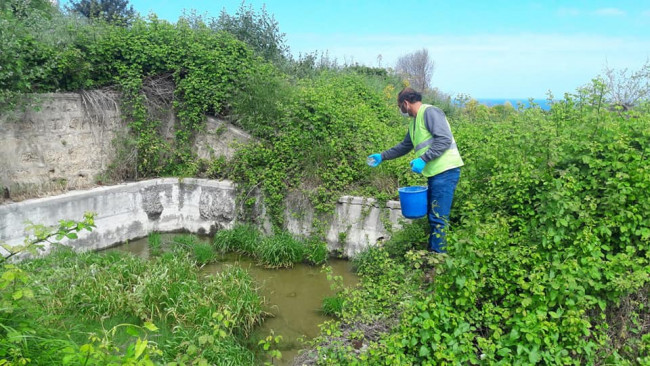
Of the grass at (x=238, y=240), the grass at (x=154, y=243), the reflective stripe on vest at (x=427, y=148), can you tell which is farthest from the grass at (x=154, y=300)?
the reflective stripe on vest at (x=427, y=148)

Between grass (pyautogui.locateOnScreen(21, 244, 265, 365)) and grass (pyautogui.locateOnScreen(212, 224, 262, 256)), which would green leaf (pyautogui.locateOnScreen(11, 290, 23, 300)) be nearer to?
grass (pyautogui.locateOnScreen(21, 244, 265, 365))

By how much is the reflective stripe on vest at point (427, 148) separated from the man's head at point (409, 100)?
88 millimetres

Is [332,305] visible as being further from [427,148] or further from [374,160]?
[427,148]

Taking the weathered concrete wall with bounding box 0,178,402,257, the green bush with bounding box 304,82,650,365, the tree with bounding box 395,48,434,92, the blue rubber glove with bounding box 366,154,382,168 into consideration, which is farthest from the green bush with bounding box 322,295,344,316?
the tree with bounding box 395,48,434,92

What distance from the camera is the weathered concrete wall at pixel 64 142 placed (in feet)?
23.8

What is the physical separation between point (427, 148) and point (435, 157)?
0.23 meters

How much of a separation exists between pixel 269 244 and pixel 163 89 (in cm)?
Result: 419

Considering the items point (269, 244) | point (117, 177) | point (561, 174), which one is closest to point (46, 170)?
point (117, 177)

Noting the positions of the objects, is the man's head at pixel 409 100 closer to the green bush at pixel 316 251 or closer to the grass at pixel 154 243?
the green bush at pixel 316 251

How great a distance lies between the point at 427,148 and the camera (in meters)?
5.18

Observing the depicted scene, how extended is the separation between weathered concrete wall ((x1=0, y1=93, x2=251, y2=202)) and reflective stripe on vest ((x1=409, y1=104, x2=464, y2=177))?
4.10 meters

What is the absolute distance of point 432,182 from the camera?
5.14m

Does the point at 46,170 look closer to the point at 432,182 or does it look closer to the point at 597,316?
the point at 432,182

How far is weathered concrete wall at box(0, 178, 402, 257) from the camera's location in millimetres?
6898
